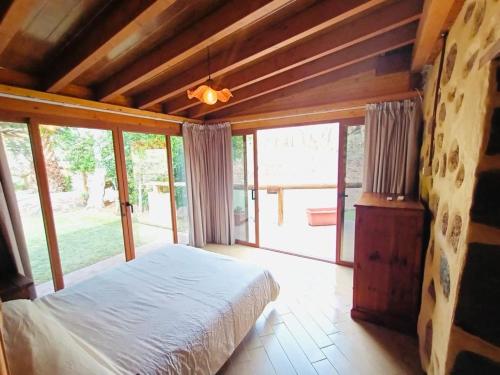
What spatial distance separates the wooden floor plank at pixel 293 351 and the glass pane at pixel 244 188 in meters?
2.07

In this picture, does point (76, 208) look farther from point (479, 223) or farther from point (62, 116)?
point (479, 223)

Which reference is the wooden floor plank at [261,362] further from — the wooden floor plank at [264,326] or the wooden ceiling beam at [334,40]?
the wooden ceiling beam at [334,40]

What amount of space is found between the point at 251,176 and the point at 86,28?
2786 millimetres

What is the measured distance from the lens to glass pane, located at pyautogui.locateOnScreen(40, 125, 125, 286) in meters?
2.49

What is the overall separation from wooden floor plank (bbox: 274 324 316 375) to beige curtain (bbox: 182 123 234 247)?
2175 millimetres

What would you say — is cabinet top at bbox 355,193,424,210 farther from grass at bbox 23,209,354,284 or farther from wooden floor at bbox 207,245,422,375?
wooden floor at bbox 207,245,422,375

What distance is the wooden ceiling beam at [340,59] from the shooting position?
1971mm

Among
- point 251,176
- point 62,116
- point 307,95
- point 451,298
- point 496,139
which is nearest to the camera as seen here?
point 496,139

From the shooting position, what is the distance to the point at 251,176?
398cm

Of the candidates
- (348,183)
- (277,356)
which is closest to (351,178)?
(348,183)

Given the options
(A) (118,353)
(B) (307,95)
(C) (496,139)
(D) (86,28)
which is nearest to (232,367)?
(A) (118,353)

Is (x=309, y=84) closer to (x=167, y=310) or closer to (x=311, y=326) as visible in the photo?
(x=311, y=326)

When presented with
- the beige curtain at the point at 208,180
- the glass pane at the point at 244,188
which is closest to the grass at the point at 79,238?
the beige curtain at the point at 208,180

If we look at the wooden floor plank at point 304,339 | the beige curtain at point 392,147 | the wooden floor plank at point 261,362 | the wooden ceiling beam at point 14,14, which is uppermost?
the wooden ceiling beam at point 14,14
